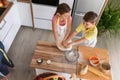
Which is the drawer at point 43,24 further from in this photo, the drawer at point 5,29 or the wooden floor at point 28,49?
the drawer at point 5,29

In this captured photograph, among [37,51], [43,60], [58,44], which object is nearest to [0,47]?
[37,51]

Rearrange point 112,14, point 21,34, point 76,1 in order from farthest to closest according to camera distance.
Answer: point 21,34
point 112,14
point 76,1

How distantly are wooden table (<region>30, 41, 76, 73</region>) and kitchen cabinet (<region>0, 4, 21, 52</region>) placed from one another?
0.66 meters

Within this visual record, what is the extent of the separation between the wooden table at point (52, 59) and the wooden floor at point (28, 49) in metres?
0.66

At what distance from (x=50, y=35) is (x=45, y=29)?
6.3 inches

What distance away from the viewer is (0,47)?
1.68 m

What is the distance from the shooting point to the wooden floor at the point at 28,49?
2102 millimetres

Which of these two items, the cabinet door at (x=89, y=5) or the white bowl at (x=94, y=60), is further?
the cabinet door at (x=89, y=5)

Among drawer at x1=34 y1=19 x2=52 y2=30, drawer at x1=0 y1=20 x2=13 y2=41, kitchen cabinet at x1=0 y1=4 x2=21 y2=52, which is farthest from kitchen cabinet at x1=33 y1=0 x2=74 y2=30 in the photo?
drawer at x1=0 y1=20 x2=13 y2=41

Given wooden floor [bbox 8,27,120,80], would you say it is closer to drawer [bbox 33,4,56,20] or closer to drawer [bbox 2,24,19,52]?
drawer [bbox 2,24,19,52]

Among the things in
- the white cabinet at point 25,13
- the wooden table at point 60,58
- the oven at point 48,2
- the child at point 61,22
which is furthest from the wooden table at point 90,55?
Answer: the white cabinet at point 25,13

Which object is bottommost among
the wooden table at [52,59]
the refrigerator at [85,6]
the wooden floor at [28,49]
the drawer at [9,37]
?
the wooden floor at [28,49]

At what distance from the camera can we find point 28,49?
7.86 ft

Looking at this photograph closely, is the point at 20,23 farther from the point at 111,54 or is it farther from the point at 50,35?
the point at 111,54
